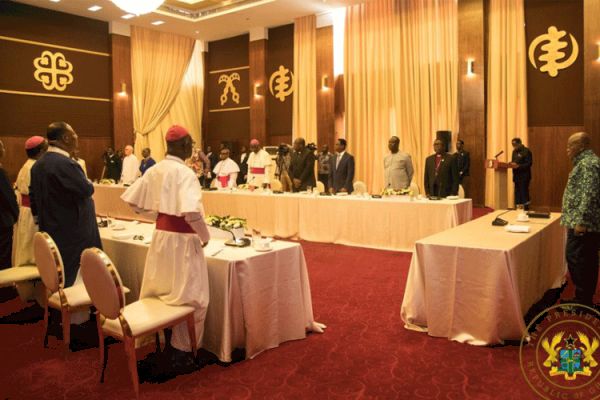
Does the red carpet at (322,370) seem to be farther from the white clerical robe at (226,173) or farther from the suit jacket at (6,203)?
the white clerical robe at (226,173)

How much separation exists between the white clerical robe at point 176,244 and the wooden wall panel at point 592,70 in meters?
8.80

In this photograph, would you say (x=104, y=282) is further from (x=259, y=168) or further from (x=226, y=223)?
(x=259, y=168)

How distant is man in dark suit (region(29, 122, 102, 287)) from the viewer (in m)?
3.87

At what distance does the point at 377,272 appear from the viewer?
5.92 metres

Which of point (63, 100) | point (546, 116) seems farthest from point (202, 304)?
point (63, 100)

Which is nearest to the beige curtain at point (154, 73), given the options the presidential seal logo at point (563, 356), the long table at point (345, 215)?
the long table at point (345, 215)

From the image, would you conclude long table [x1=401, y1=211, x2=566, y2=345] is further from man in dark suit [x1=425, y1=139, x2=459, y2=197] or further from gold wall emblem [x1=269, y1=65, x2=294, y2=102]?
gold wall emblem [x1=269, y1=65, x2=294, y2=102]

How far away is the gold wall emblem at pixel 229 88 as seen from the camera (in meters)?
15.6

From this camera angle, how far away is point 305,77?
13.8 meters

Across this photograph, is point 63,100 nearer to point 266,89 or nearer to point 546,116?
point 266,89

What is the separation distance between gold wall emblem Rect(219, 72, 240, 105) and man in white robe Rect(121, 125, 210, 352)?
41.2 ft

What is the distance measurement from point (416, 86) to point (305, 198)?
555 cm

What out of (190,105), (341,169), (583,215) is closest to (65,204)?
(583,215)

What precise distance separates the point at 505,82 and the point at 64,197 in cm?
972
